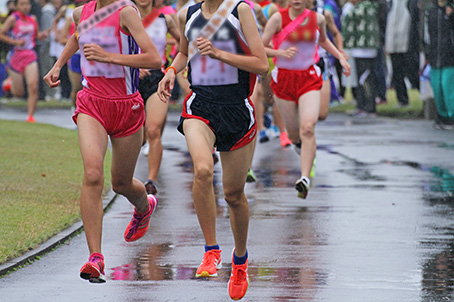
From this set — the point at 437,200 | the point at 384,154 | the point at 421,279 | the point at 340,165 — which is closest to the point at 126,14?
the point at 421,279

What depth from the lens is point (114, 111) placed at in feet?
22.9

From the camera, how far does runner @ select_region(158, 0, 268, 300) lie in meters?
6.56

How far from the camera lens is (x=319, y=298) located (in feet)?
21.2

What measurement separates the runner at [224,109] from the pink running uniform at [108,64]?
0.39 meters

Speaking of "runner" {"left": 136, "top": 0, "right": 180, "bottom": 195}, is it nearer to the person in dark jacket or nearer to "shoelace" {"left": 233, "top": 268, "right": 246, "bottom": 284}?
"shoelace" {"left": 233, "top": 268, "right": 246, "bottom": 284}

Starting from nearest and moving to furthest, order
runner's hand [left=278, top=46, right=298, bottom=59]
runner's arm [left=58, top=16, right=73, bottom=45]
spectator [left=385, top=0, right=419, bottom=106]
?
runner's hand [left=278, top=46, right=298, bottom=59], runner's arm [left=58, top=16, right=73, bottom=45], spectator [left=385, top=0, right=419, bottom=106]

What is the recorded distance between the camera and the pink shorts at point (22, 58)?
18875mm

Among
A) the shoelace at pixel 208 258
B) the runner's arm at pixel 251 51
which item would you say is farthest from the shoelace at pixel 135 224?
the runner's arm at pixel 251 51

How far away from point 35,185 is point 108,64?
4557 millimetres

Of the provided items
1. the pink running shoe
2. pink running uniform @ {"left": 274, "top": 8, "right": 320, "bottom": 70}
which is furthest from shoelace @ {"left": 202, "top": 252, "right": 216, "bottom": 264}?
the pink running shoe

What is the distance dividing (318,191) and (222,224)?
235 centimetres

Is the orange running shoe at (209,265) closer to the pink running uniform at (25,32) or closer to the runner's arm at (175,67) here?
the runner's arm at (175,67)

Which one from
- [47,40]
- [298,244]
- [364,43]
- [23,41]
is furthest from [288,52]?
[47,40]

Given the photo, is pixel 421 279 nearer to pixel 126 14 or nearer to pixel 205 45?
pixel 205 45
